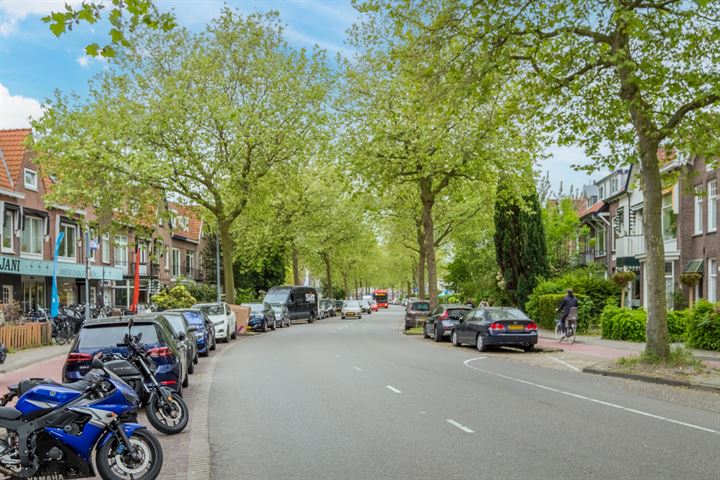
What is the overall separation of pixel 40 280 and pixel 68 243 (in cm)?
386

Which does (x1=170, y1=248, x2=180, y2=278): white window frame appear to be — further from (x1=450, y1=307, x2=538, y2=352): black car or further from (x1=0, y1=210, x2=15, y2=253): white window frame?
(x1=450, y1=307, x2=538, y2=352): black car

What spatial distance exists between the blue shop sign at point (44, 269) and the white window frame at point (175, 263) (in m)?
15.6

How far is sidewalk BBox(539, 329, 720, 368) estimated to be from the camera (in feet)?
62.5

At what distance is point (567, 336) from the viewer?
25.2 m

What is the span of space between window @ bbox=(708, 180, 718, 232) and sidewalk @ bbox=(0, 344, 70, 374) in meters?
24.7

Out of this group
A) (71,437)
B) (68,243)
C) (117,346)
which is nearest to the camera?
(71,437)

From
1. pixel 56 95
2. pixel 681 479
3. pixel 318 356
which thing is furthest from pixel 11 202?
pixel 681 479

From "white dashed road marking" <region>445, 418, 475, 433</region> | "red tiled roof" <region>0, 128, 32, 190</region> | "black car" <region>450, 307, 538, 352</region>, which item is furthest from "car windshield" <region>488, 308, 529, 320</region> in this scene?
"red tiled roof" <region>0, 128, 32, 190</region>

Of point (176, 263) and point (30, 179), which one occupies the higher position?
point (30, 179)

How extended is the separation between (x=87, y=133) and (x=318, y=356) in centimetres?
1435

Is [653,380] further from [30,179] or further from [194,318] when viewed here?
[30,179]

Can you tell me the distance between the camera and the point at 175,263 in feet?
205

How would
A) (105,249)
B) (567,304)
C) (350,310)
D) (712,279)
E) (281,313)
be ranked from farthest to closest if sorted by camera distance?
(350,310), (105,249), (281,313), (712,279), (567,304)

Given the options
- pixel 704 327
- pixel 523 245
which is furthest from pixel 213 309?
pixel 704 327
